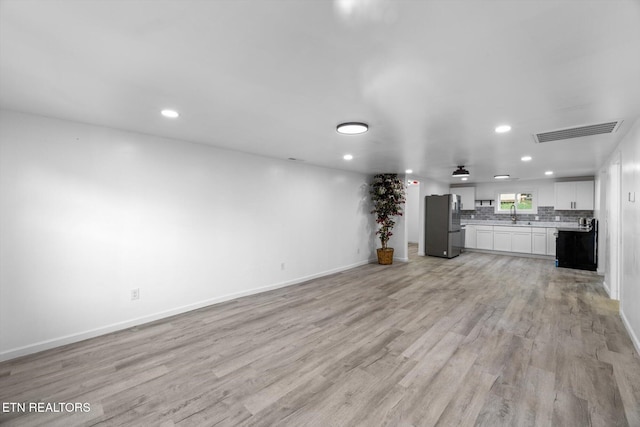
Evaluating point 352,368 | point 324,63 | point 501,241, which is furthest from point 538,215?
point 324,63

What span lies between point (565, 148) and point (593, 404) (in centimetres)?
339

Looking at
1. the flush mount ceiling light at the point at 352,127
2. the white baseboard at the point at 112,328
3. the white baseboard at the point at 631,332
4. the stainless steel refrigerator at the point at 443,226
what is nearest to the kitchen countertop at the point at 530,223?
the stainless steel refrigerator at the point at 443,226

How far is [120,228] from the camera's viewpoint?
313cm

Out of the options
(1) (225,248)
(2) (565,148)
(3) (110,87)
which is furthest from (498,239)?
(3) (110,87)

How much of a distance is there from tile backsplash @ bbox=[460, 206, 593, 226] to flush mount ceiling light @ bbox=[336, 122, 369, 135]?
785 centimetres

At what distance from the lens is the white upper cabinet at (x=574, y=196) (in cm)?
701

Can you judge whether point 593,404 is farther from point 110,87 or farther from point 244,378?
point 110,87

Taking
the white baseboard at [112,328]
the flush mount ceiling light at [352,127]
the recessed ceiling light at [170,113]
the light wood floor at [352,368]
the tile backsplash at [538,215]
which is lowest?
the light wood floor at [352,368]

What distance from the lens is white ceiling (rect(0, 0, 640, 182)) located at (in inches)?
49.0

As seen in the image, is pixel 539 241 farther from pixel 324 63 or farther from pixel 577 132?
pixel 324 63

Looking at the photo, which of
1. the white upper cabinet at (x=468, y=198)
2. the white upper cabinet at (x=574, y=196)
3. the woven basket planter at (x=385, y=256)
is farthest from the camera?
the white upper cabinet at (x=468, y=198)

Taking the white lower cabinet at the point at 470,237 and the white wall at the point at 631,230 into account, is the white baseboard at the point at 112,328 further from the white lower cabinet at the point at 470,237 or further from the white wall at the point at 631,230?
the white lower cabinet at the point at 470,237

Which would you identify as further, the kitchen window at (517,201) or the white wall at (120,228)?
the kitchen window at (517,201)

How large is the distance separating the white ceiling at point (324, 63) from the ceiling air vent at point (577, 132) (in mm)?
137
